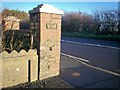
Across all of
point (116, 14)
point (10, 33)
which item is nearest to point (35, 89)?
point (10, 33)

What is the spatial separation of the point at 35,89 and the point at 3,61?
1.19 meters

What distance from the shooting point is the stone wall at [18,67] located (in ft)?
17.7

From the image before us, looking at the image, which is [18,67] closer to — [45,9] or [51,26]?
[51,26]

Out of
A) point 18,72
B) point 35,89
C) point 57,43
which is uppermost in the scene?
point 57,43

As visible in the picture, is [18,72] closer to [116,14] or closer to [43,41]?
[43,41]

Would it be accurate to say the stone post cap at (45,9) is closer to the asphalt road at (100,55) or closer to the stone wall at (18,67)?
→ the stone wall at (18,67)

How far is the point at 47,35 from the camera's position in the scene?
6.08 meters

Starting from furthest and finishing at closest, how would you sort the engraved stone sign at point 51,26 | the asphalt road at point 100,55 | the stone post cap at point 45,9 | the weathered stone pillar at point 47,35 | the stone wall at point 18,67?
1. the asphalt road at point 100,55
2. the engraved stone sign at point 51,26
3. the weathered stone pillar at point 47,35
4. the stone post cap at point 45,9
5. the stone wall at point 18,67

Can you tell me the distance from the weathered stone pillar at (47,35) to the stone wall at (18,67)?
24cm

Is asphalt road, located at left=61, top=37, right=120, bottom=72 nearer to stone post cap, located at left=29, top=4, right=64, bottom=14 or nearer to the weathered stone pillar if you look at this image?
the weathered stone pillar

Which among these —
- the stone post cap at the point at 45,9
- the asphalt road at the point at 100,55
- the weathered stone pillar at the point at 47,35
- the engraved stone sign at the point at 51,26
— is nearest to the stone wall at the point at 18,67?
the weathered stone pillar at the point at 47,35

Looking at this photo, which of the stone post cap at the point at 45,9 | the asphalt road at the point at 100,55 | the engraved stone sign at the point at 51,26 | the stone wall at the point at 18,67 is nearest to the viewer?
the stone wall at the point at 18,67

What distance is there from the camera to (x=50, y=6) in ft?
19.8

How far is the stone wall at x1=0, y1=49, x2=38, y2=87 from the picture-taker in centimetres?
539
